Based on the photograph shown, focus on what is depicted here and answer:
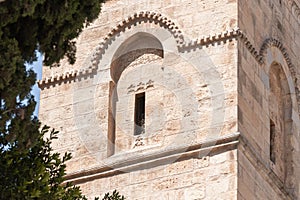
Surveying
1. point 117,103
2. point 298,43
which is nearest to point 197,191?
point 117,103

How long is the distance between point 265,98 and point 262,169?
1203mm

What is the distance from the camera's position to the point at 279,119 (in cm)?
1838

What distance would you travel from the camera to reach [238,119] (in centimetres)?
1662

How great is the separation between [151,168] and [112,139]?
38.5 inches

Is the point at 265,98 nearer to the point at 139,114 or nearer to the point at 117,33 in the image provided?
the point at 139,114

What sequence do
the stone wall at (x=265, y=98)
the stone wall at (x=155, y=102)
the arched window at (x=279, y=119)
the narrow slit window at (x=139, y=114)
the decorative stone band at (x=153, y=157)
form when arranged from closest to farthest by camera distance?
the decorative stone band at (x=153, y=157)
the stone wall at (x=155, y=102)
the stone wall at (x=265, y=98)
the narrow slit window at (x=139, y=114)
the arched window at (x=279, y=119)

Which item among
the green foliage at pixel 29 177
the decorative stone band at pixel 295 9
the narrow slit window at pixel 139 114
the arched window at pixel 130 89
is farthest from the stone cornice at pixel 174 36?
the green foliage at pixel 29 177

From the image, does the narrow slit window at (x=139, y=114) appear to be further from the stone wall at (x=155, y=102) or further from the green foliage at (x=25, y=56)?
the green foliage at (x=25, y=56)

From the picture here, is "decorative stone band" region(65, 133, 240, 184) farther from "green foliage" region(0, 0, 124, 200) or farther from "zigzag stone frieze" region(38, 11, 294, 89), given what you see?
"green foliage" region(0, 0, 124, 200)

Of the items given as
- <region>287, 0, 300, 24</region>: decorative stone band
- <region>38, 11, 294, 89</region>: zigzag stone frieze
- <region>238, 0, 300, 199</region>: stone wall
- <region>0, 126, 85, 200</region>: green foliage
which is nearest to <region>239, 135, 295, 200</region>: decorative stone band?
<region>238, 0, 300, 199</region>: stone wall

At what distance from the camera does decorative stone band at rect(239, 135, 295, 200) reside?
1659cm

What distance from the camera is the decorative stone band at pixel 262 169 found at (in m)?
16.6

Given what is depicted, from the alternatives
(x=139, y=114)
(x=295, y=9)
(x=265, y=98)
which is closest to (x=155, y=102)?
(x=139, y=114)

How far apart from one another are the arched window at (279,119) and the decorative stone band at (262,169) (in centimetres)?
24
